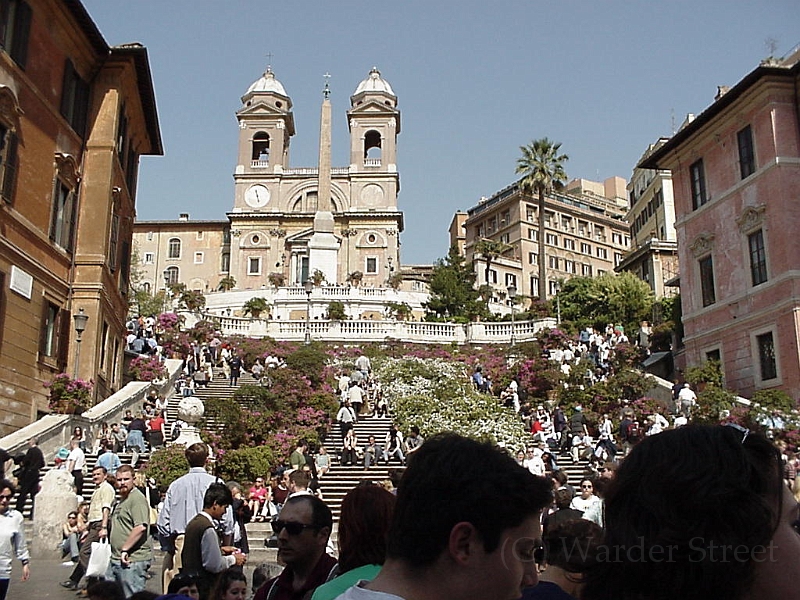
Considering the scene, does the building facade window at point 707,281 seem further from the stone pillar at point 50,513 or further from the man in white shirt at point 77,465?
the stone pillar at point 50,513

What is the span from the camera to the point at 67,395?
20.3 m

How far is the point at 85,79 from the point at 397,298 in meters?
38.6

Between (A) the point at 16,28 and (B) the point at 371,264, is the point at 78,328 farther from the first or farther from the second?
(B) the point at 371,264

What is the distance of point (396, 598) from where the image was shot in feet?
7.20

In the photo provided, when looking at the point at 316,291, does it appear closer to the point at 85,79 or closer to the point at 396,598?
the point at 85,79

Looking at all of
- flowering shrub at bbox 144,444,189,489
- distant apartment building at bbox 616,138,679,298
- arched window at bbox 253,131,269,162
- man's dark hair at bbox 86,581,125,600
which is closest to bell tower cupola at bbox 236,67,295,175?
arched window at bbox 253,131,269,162

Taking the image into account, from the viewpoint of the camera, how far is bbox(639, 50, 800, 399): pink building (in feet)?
81.9

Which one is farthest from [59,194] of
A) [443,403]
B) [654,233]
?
[654,233]

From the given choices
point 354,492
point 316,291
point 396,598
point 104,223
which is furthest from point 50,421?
point 316,291

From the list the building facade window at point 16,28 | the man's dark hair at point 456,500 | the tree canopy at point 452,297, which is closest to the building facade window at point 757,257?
the building facade window at point 16,28

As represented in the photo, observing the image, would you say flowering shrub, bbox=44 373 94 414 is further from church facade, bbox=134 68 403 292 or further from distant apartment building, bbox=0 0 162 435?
church facade, bbox=134 68 403 292

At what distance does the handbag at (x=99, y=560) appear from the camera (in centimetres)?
866

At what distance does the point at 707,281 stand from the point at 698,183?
3.72 metres

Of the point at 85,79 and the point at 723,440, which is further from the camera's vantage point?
the point at 85,79
